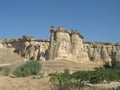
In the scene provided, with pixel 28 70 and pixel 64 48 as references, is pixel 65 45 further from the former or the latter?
pixel 28 70

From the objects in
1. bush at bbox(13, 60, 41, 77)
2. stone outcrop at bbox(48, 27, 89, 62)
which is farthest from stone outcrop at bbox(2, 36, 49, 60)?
bush at bbox(13, 60, 41, 77)

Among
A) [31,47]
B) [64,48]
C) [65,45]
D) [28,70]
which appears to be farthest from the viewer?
[31,47]

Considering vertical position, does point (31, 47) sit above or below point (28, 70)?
above

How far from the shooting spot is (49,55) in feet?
246

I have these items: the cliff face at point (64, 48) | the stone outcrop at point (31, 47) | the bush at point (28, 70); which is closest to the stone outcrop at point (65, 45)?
the cliff face at point (64, 48)

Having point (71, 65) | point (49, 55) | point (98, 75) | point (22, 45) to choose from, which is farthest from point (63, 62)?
point (98, 75)

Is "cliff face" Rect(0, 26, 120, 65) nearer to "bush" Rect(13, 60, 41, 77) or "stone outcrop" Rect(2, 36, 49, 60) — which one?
"stone outcrop" Rect(2, 36, 49, 60)

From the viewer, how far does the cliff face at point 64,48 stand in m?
75.1

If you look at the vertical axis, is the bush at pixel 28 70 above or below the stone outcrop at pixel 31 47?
below

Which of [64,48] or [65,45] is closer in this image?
[64,48]

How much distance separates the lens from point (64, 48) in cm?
7512

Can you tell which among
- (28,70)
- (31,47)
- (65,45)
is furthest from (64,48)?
(28,70)

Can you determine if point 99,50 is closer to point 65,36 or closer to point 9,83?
point 65,36

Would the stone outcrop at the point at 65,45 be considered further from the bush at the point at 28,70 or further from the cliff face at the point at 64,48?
the bush at the point at 28,70
